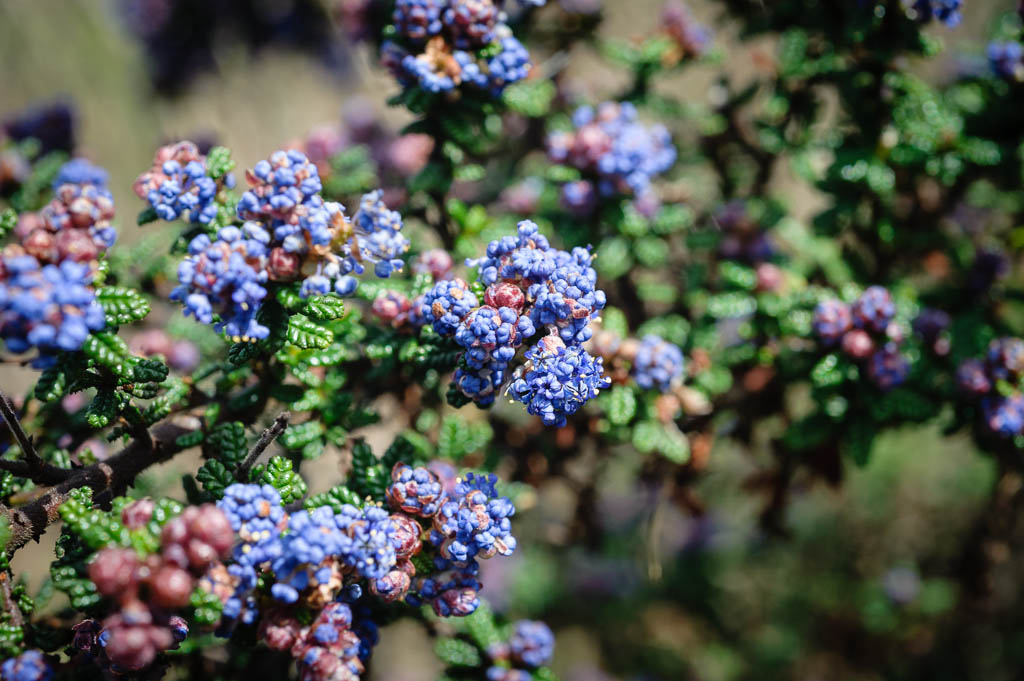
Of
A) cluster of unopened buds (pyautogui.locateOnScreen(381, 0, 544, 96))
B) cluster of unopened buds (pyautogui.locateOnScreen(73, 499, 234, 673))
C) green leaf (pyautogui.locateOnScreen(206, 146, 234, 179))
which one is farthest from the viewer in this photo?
cluster of unopened buds (pyautogui.locateOnScreen(381, 0, 544, 96))

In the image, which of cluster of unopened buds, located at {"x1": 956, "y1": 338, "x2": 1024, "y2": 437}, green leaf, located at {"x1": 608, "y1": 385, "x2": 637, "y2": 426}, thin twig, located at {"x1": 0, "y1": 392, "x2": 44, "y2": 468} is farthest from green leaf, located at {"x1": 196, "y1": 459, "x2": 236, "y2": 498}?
cluster of unopened buds, located at {"x1": 956, "y1": 338, "x2": 1024, "y2": 437}

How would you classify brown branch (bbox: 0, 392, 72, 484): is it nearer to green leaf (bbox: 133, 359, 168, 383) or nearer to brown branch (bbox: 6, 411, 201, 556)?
brown branch (bbox: 6, 411, 201, 556)

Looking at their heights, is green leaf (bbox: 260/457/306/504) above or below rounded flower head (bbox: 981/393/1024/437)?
below

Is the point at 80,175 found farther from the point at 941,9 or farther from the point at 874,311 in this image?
the point at 941,9

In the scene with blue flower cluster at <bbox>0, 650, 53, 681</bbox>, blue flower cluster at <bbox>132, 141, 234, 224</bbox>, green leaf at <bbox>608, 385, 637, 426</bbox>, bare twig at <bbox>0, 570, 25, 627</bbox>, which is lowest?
blue flower cluster at <bbox>0, 650, 53, 681</bbox>

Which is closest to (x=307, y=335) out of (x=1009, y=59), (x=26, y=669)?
(x=26, y=669)

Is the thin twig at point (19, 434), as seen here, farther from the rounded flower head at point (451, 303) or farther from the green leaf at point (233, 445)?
the rounded flower head at point (451, 303)

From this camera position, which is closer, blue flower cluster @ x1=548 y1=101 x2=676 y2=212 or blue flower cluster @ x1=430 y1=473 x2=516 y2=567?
blue flower cluster @ x1=430 y1=473 x2=516 y2=567

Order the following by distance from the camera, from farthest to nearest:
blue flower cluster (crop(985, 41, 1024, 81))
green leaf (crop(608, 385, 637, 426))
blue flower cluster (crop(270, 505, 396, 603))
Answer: blue flower cluster (crop(985, 41, 1024, 81)) → green leaf (crop(608, 385, 637, 426)) → blue flower cluster (crop(270, 505, 396, 603))
